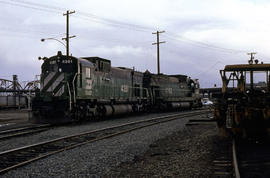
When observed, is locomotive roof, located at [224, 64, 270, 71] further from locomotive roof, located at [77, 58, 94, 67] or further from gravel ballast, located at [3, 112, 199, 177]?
locomotive roof, located at [77, 58, 94, 67]

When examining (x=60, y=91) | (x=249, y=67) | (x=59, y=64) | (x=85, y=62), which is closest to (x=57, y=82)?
(x=60, y=91)

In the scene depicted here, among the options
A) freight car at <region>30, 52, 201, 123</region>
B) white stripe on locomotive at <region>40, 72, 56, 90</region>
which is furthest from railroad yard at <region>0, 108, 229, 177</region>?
white stripe on locomotive at <region>40, 72, 56, 90</region>

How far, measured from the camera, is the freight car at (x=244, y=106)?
7.88 metres

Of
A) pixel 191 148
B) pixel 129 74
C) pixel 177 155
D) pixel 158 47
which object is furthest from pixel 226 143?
pixel 158 47

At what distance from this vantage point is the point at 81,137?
9.99 meters

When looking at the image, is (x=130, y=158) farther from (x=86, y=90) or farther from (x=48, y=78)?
(x=48, y=78)

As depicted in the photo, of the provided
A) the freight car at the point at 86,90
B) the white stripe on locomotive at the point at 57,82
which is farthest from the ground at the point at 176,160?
the white stripe on locomotive at the point at 57,82

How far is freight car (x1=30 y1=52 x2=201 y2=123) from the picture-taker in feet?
46.3

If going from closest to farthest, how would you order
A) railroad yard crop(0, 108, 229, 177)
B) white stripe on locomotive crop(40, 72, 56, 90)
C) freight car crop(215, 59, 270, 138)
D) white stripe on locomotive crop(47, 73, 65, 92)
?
railroad yard crop(0, 108, 229, 177)
freight car crop(215, 59, 270, 138)
white stripe on locomotive crop(47, 73, 65, 92)
white stripe on locomotive crop(40, 72, 56, 90)

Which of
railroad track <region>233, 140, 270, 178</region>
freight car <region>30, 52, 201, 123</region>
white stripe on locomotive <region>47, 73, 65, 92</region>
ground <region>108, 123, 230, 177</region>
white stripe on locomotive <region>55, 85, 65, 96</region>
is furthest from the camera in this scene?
white stripe on locomotive <region>47, 73, 65, 92</region>

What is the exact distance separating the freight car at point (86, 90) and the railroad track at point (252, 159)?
8.32 metres

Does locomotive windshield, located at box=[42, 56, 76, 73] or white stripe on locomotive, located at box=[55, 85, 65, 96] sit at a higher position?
locomotive windshield, located at box=[42, 56, 76, 73]

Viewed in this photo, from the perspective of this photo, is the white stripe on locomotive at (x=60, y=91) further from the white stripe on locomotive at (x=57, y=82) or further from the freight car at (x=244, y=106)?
the freight car at (x=244, y=106)

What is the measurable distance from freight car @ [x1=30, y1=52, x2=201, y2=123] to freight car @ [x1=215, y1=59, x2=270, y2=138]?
745 centimetres
